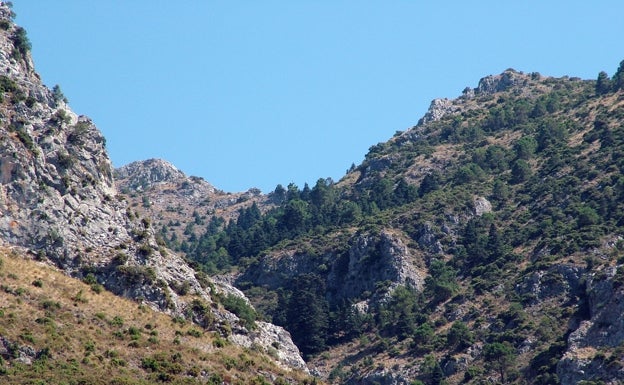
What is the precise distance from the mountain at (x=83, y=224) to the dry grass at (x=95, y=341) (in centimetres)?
217

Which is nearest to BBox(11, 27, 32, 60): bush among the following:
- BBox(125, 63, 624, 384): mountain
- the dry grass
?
the dry grass

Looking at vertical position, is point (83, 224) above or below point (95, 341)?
above

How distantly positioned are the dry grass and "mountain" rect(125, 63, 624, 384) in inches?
1224

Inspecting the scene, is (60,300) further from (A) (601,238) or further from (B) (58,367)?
(A) (601,238)

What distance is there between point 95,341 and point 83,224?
61.9 feet

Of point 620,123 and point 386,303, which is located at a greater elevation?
point 620,123

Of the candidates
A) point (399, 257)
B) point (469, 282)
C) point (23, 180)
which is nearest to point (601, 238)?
point (469, 282)

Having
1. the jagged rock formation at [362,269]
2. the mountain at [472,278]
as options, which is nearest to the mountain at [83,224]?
the mountain at [472,278]

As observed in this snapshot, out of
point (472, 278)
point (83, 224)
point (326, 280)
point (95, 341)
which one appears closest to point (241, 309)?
point (83, 224)

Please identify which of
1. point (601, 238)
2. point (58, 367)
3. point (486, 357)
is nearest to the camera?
point (58, 367)

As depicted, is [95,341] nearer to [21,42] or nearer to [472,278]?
[21,42]

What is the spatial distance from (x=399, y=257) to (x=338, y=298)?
34.7 feet

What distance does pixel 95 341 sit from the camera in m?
99.6

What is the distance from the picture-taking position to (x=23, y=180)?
113188 millimetres
